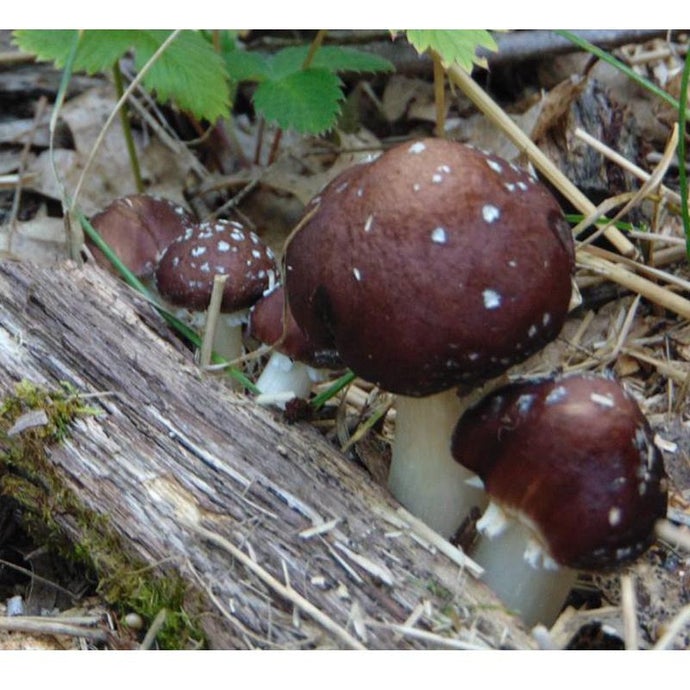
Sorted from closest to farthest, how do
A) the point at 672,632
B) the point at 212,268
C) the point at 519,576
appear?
1. the point at 672,632
2. the point at 519,576
3. the point at 212,268

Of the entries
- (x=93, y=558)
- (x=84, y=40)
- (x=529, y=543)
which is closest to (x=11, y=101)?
(x=84, y=40)

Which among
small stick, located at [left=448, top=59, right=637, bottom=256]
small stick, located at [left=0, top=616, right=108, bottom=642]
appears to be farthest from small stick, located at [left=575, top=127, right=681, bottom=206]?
small stick, located at [left=0, top=616, right=108, bottom=642]

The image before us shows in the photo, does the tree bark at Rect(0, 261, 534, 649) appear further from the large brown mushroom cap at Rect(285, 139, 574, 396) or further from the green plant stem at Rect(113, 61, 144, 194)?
the green plant stem at Rect(113, 61, 144, 194)

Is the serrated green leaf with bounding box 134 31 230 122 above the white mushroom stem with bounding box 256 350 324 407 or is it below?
above

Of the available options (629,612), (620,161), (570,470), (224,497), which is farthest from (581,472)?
(620,161)

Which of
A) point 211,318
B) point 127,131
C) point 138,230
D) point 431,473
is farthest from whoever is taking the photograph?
point 127,131

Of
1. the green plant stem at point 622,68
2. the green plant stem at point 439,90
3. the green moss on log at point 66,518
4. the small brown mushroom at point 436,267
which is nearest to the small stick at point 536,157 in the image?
the green plant stem at point 439,90

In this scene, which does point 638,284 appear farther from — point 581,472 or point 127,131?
point 127,131
